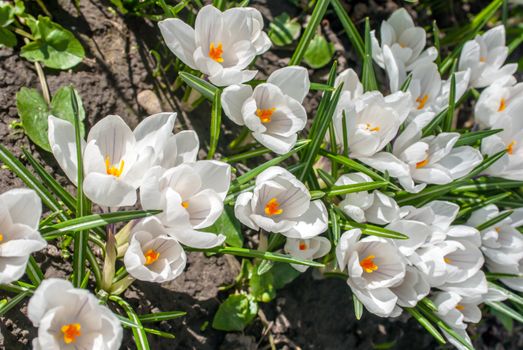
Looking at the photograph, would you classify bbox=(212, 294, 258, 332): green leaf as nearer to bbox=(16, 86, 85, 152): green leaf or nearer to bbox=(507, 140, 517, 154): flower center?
bbox=(16, 86, 85, 152): green leaf

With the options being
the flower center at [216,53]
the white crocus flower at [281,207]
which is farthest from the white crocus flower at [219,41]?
the white crocus flower at [281,207]

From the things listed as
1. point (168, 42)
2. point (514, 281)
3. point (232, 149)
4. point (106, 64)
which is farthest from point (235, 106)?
point (514, 281)

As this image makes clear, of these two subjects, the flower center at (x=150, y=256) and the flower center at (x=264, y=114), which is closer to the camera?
the flower center at (x=150, y=256)

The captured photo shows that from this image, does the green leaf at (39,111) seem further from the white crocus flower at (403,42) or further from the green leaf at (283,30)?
the white crocus flower at (403,42)

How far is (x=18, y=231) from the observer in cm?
133

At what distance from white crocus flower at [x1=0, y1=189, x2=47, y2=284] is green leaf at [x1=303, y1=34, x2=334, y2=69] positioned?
1.45 meters

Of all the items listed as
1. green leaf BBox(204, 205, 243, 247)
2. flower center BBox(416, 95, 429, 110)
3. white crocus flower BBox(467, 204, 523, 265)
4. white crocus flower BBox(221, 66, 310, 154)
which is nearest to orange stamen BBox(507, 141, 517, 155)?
white crocus flower BBox(467, 204, 523, 265)

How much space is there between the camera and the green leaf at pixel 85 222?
1428 millimetres

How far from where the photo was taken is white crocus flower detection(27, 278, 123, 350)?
1.20 meters

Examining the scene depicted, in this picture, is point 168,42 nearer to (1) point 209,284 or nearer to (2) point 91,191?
(2) point 91,191

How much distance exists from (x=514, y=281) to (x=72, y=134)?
5.58ft

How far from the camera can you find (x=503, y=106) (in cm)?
219

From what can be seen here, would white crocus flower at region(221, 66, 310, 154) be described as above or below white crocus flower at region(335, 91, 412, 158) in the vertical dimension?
above

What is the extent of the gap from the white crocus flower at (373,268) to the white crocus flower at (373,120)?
310 millimetres
